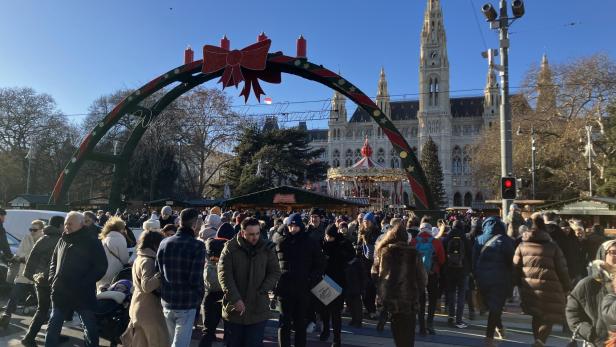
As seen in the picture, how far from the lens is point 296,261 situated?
205 inches

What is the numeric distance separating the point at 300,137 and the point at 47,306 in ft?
128

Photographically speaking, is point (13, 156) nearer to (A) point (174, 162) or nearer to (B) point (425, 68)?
→ (A) point (174, 162)

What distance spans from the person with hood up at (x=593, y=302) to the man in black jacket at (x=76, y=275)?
467 centimetres

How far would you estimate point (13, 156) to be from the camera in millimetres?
43688

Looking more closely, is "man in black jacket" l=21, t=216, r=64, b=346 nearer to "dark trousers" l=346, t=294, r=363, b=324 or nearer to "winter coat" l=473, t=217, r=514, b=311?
"dark trousers" l=346, t=294, r=363, b=324

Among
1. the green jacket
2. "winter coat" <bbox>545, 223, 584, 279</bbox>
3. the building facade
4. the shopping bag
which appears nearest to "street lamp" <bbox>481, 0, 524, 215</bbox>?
"winter coat" <bbox>545, 223, 584, 279</bbox>

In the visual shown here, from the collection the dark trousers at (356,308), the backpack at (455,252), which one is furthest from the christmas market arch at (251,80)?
the dark trousers at (356,308)

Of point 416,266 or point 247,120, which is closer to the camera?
point 416,266

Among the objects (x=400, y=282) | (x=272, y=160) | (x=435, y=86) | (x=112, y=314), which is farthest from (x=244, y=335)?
(x=435, y=86)

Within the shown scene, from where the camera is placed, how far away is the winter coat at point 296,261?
16.9 ft

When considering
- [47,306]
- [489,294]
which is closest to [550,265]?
[489,294]

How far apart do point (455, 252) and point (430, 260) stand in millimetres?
832

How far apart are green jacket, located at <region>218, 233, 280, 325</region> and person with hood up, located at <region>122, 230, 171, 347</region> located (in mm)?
626

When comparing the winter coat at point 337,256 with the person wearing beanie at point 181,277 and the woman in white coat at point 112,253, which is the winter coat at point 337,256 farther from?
the woman in white coat at point 112,253
